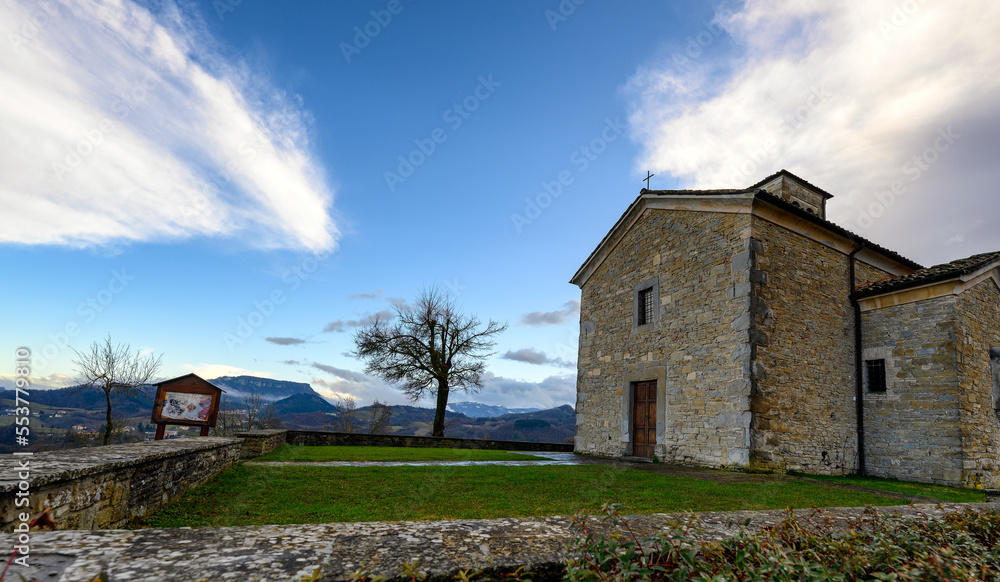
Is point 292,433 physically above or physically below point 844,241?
below

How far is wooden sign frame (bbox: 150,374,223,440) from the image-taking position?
10836mm

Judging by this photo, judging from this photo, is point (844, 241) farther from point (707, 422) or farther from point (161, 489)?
point (161, 489)

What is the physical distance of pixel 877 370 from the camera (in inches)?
508

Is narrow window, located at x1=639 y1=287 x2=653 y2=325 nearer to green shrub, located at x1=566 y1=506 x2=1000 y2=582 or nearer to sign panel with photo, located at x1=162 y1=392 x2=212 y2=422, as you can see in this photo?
green shrub, located at x1=566 y1=506 x2=1000 y2=582

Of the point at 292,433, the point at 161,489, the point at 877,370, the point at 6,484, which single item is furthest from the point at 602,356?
the point at 6,484

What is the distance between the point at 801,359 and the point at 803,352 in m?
0.21

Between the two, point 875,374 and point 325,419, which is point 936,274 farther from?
point 325,419

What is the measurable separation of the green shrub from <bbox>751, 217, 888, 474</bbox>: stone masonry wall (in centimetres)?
878

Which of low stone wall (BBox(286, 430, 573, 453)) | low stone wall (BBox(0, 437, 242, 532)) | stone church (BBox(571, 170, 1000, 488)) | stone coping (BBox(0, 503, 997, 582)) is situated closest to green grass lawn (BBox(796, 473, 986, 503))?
stone church (BBox(571, 170, 1000, 488))

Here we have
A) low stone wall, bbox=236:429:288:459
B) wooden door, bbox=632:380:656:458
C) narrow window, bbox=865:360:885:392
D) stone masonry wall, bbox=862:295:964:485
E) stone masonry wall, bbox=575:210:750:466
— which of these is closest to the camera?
low stone wall, bbox=236:429:288:459

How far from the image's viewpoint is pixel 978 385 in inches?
457

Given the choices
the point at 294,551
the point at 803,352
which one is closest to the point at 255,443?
the point at 294,551

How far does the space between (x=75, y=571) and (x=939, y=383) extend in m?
15.4

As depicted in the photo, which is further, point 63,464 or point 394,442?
point 394,442
